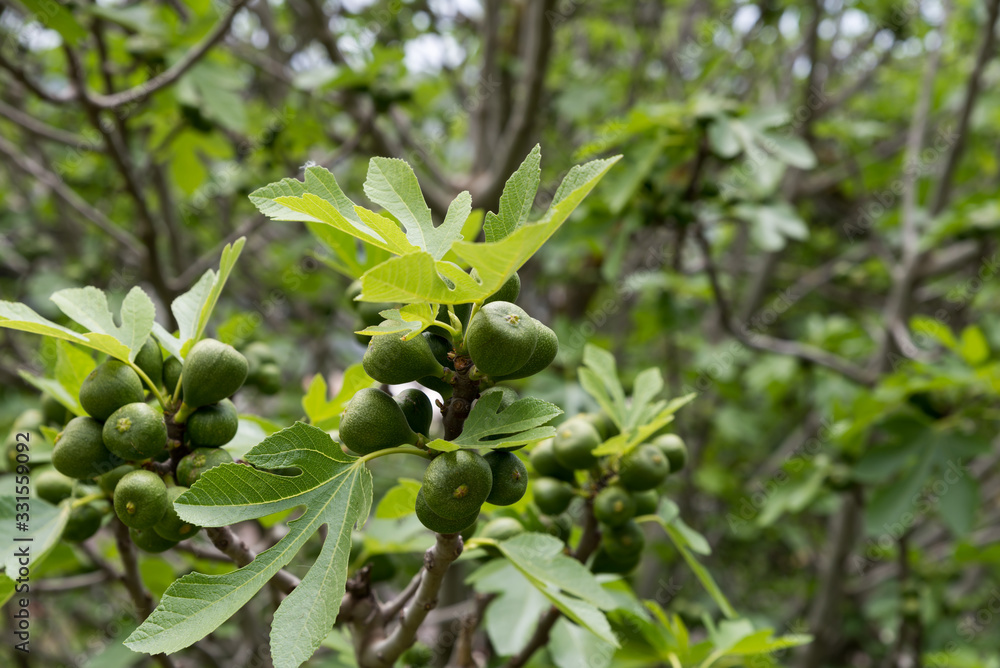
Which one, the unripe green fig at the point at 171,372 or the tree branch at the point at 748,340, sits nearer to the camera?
the unripe green fig at the point at 171,372

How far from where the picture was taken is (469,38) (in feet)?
21.6

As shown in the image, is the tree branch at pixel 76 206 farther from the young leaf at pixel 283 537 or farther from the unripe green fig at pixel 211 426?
the young leaf at pixel 283 537

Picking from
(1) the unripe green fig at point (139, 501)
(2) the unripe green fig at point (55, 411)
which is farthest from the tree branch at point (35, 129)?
(1) the unripe green fig at point (139, 501)

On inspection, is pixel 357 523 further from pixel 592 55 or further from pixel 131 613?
pixel 592 55

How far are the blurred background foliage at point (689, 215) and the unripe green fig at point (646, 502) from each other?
1.17 m

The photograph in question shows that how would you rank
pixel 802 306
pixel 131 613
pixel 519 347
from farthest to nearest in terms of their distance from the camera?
pixel 802 306 → pixel 131 613 → pixel 519 347

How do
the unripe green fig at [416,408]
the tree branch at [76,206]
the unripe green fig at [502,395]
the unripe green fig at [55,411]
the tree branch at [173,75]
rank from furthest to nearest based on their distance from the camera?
1. the tree branch at [76,206]
2. the tree branch at [173,75]
3. the unripe green fig at [55,411]
4. the unripe green fig at [416,408]
5. the unripe green fig at [502,395]

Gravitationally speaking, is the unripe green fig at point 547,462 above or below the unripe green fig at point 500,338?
below

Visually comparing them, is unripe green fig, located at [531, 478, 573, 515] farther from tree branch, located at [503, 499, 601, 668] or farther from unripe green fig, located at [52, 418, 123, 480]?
unripe green fig, located at [52, 418, 123, 480]

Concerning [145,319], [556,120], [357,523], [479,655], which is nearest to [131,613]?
[479,655]

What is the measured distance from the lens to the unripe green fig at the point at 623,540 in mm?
1812

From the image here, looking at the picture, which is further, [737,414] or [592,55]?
[592,55]

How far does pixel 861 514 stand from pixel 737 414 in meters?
1.24

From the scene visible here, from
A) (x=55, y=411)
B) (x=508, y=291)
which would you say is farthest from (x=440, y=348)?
(x=55, y=411)
